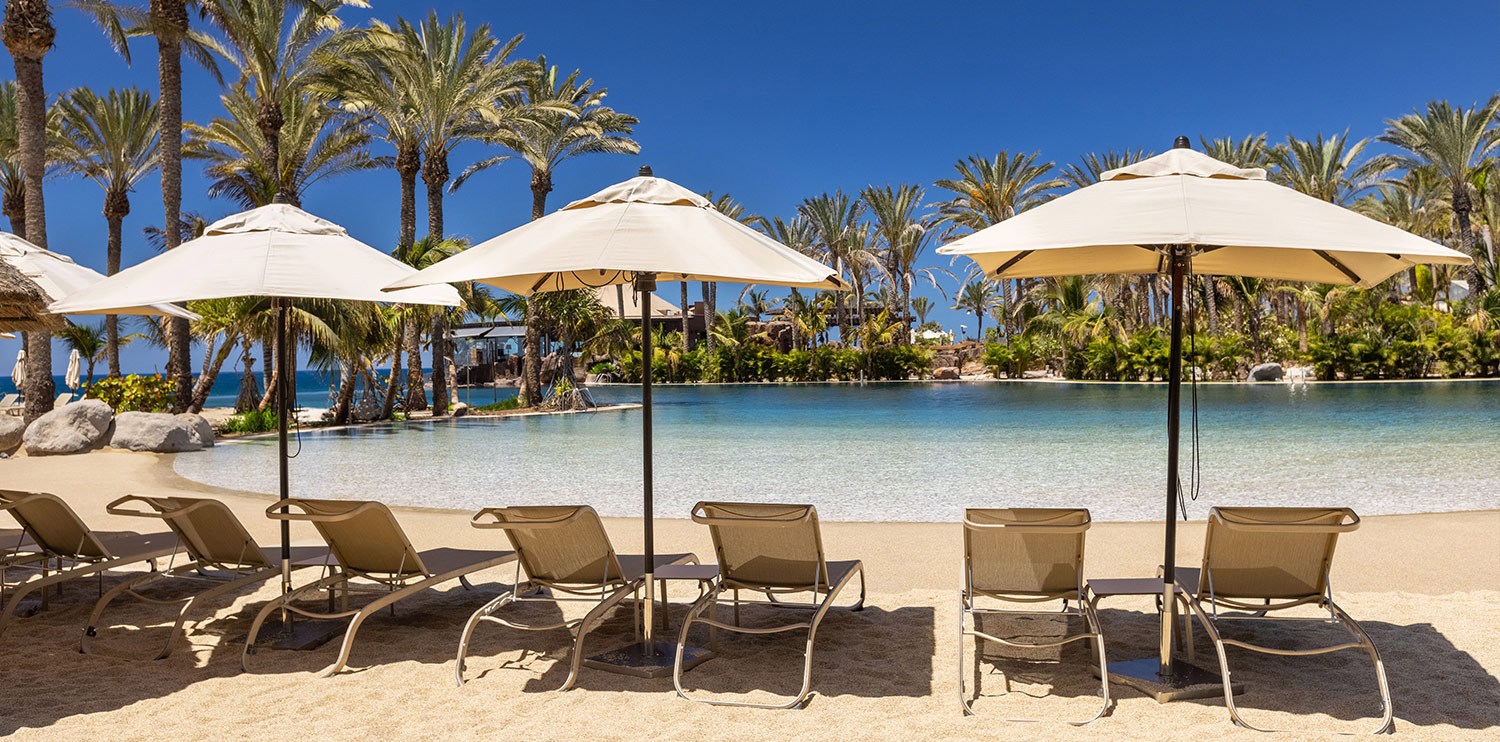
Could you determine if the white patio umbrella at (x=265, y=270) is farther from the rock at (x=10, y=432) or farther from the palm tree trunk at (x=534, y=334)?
the palm tree trunk at (x=534, y=334)

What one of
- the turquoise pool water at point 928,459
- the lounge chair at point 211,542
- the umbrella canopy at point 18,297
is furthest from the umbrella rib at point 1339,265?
the umbrella canopy at point 18,297

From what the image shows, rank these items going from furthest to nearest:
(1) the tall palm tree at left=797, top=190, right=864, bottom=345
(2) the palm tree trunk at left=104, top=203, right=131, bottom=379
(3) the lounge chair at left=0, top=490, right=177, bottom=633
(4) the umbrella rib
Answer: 1. (1) the tall palm tree at left=797, top=190, right=864, bottom=345
2. (2) the palm tree trunk at left=104, top=203, right=131, bottom=379
3. (3) the lounge chair at left=0, top=490, right=177, bottom=633
4. (4) the umbrella rib

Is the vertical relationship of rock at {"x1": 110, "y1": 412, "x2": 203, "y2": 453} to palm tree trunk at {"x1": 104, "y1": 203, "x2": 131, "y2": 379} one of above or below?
below

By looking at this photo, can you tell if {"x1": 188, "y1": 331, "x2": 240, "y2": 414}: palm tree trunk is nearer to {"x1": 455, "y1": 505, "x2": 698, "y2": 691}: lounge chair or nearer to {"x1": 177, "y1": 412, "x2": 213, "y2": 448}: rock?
{"x1": 177, "y1": 412, "x2": 213, "y2": 448}: rock

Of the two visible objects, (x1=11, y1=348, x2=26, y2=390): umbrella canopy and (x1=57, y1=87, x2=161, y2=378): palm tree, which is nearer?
(x1=11, y1=348, x2=26, y2=390): umbrella canopy

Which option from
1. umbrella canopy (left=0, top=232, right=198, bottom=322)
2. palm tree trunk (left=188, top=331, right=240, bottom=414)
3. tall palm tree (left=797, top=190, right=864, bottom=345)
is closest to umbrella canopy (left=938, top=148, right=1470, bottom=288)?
umbrella canopy (left=0, top=232, right=198, bottom=322)

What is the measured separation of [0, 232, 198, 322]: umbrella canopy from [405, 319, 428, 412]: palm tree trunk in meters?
17.1

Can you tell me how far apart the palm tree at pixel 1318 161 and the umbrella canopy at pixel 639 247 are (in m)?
35.9

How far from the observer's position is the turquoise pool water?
10.4 metres

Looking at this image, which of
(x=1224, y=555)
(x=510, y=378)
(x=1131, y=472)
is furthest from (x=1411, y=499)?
(x=510, y=378)

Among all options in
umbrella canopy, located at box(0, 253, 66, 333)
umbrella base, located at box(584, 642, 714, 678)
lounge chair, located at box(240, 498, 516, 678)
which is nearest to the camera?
umbrella base, located at box(584, 642, 714, 678)

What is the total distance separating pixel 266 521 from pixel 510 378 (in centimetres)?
4078

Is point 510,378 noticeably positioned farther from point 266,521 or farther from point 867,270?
point 266,521

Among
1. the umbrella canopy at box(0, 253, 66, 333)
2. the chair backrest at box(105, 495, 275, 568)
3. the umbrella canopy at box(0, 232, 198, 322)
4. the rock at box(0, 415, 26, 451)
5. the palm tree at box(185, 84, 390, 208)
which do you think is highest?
the palm tree at box(185, 84, 390, 208)
